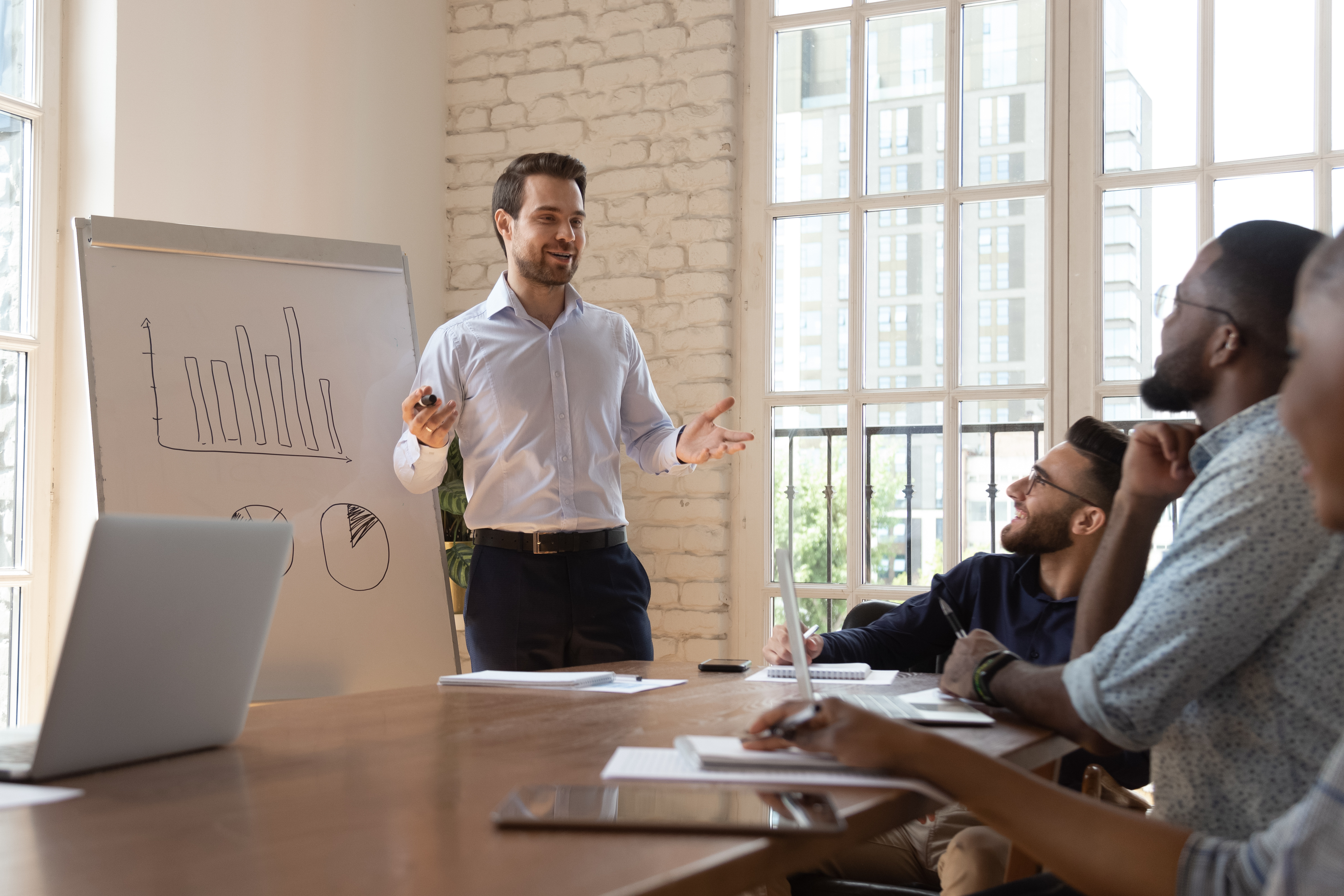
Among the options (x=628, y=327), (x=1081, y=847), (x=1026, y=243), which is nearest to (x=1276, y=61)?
(x=1026, y=243)

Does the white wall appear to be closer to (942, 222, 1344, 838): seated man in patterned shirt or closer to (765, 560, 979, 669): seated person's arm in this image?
(765, 560, 979, 669): seated person's arm

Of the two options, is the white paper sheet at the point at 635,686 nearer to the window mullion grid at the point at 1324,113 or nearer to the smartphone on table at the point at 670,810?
the smartphone on table at the point at 670,810

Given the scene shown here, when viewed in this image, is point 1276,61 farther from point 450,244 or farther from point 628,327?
point 450,244

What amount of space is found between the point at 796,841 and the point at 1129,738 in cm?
42

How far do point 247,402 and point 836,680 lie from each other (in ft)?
4.74

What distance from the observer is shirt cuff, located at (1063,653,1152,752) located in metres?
1.04

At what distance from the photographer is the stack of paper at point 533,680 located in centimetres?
168

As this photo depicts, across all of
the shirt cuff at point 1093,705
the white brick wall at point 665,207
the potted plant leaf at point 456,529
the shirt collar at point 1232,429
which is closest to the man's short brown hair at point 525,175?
the potted plant leaf at point 456,529

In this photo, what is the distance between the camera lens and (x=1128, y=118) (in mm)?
3252

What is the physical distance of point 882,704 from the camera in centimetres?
135

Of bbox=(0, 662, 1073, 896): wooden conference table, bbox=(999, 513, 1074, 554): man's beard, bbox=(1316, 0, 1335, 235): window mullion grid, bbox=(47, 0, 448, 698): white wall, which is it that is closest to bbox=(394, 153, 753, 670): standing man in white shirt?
bbox=(47, 0, 448, 698): white wall

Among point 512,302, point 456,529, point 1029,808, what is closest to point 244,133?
point 512,302

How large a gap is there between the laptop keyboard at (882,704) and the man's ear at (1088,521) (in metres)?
0.76

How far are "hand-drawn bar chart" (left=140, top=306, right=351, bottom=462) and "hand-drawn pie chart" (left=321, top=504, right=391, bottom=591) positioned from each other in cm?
13
